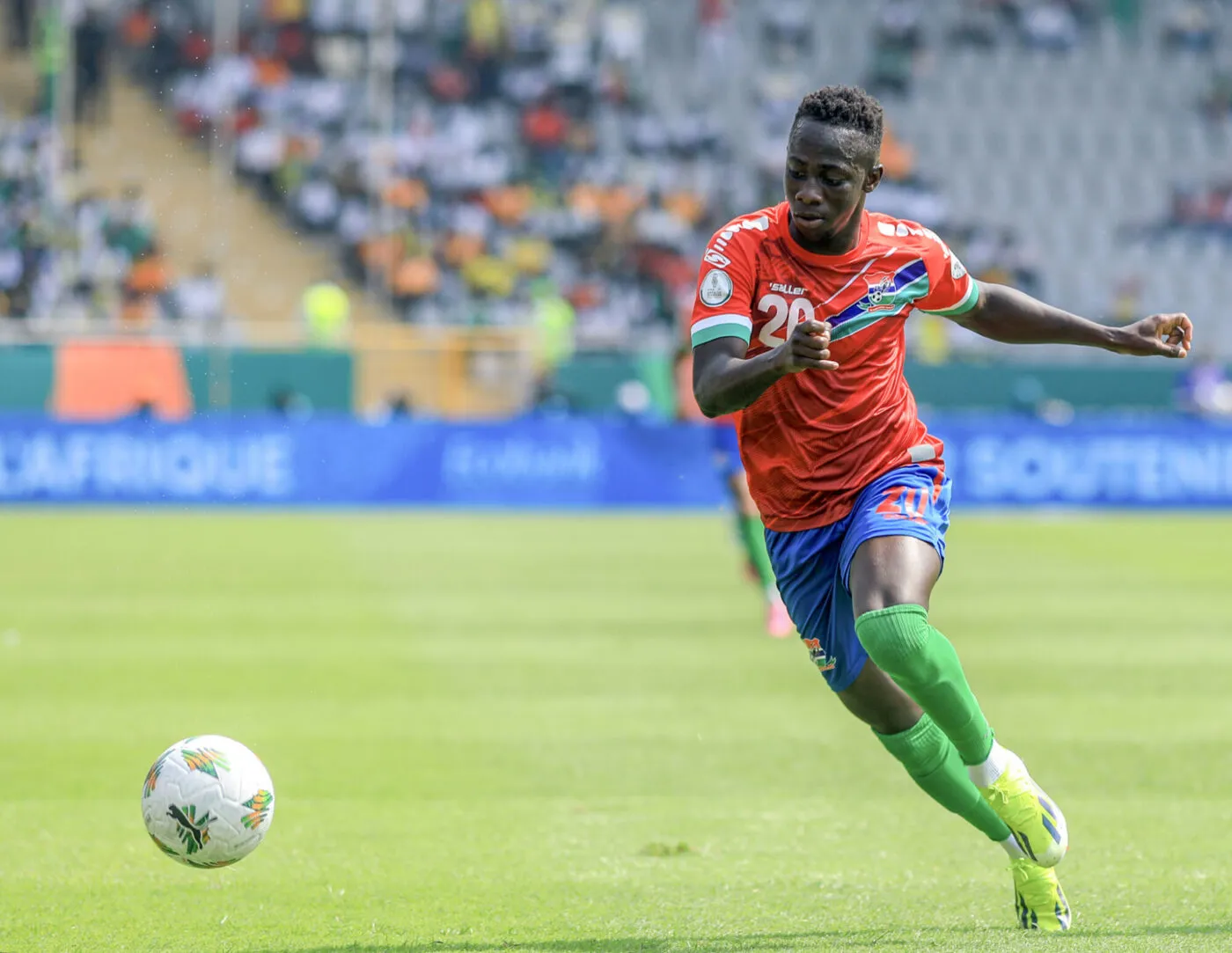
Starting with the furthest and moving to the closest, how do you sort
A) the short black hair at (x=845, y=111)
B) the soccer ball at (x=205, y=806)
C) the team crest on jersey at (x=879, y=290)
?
the team crest on jersey at (x=879, y=290) → the soccer ball at (x=205, y=806) → the short black hair at (x=845, y=111)

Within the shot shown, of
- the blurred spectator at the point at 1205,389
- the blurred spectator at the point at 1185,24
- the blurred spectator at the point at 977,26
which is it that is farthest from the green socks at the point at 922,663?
the blurred spectator at the point at 1185,24

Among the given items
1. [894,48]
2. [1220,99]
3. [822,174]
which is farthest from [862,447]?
[1220,99]

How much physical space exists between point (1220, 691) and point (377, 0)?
76.4ft

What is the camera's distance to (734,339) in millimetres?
5230

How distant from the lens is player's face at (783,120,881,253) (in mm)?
5254

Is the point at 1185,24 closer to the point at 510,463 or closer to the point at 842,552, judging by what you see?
the point at 510,463

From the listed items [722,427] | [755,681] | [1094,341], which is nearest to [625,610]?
[722,427]

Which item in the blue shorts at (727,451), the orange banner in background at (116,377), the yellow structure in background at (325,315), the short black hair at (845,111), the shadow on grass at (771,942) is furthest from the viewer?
the yellow structure in background at (325,315)

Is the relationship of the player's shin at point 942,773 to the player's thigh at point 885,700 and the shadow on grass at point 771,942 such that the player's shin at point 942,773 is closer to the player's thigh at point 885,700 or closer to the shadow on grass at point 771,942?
the player's thigh at point 885,700

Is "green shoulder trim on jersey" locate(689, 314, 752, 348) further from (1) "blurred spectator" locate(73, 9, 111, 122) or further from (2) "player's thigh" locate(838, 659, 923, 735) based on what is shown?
(1) "blurred spectator" locate(73, 9, 111, 122)

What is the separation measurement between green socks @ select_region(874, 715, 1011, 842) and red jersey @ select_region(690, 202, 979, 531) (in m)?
0.70

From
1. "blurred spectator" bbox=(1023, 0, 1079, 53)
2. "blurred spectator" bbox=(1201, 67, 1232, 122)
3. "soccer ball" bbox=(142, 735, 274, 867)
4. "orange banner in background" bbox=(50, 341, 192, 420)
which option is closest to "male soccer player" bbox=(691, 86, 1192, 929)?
"soccer ball" bbox=(142, 735, 274, 867)

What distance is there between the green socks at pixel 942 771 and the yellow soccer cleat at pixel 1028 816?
0.07m

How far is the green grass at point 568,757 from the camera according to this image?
18.0 feet
